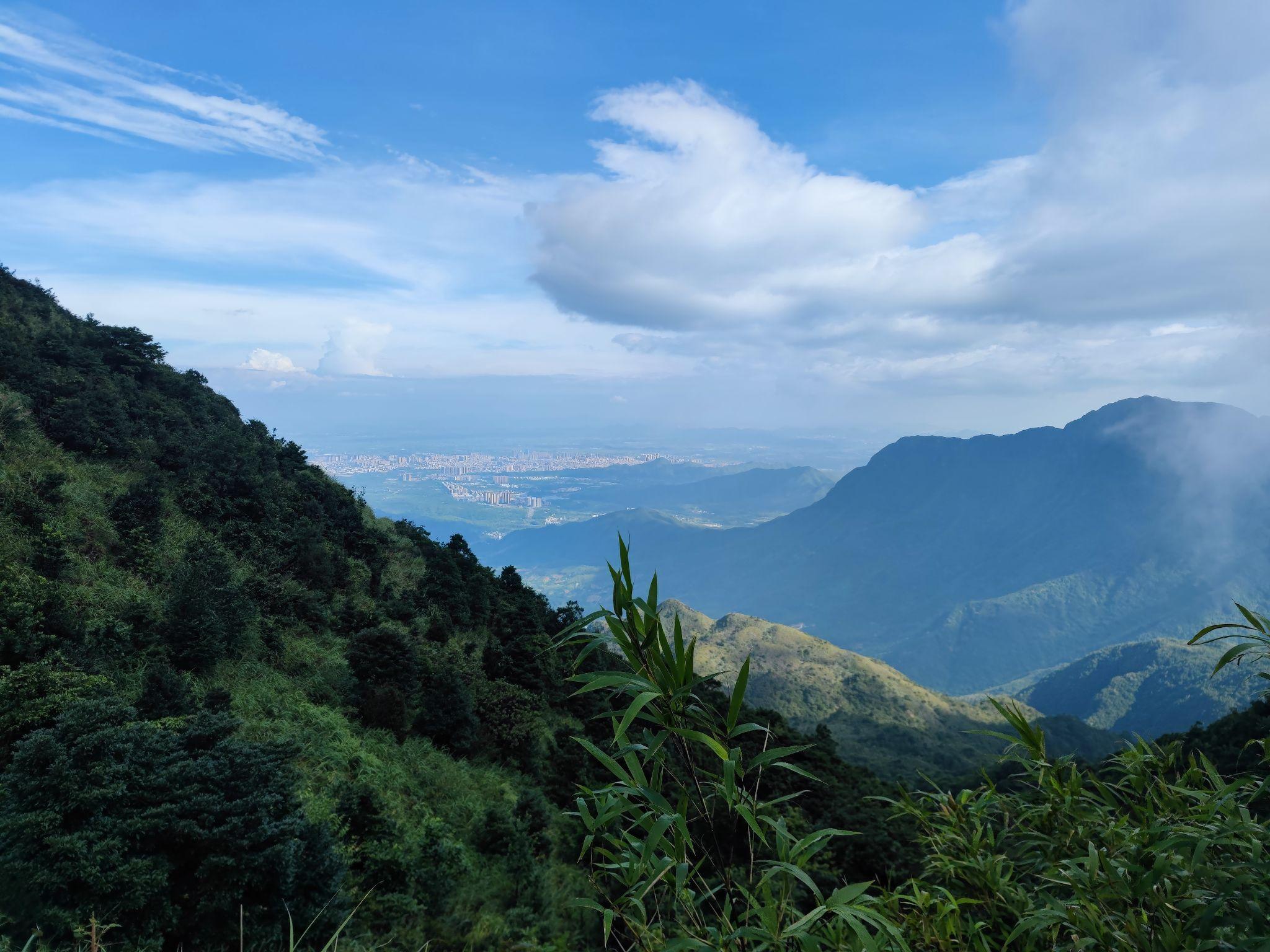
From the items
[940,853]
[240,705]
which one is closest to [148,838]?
[240,705]

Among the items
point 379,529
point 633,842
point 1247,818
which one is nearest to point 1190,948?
point 1247,818

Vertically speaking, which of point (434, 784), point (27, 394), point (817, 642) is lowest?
point (817, 642)

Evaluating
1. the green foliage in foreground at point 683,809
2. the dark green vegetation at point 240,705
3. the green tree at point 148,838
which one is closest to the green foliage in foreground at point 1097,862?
the green foliage in foreground at point 683,809

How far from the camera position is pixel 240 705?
36.8 feet

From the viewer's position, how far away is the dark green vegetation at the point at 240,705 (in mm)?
6320

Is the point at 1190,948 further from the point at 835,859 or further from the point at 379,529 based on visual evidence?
the point at 379,529

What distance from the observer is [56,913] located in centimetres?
547

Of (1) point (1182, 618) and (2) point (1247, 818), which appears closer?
(2) point (1247, 818)

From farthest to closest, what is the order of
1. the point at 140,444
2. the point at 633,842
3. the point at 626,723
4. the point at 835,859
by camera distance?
the point at 140,444 → the point at 835,859 → the point at 633,842 → the point at 626,723

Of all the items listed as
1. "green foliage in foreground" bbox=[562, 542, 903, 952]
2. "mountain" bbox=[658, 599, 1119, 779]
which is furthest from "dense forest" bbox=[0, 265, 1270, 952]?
"mountain" bbox=[658, 599, 1119, 779]

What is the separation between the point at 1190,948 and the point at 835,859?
16.5 metres

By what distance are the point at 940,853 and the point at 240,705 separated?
493 inches

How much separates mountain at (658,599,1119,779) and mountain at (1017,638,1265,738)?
92.0 ft

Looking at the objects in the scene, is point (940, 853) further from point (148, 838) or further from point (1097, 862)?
point (148, 838)
